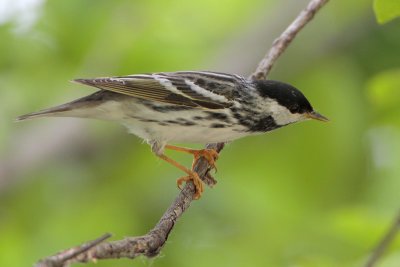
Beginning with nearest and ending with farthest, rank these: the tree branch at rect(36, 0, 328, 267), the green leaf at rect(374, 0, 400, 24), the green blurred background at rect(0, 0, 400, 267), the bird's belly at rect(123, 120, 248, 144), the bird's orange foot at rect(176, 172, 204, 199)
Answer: the tree branch at rect(36, 0, 328, 267), the green leaf at rect(374, 0, 400, 24), the bird's orange foot at rect(176, 172, 204, 199), the bird's belly at rect(123, 120, 248, 144), the green blurred background at rect(0, 0, 400, 267)

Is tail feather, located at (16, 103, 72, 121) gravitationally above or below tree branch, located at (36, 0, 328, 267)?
above

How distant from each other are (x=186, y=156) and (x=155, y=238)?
2935 mm

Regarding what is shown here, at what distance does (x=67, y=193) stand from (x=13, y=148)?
0.59 metres

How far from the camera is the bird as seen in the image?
435 cm

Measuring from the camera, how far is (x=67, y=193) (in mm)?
5848

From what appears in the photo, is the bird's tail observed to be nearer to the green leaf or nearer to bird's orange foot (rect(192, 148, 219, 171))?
bird's orange foot (rect(192, 148, 219, 171))

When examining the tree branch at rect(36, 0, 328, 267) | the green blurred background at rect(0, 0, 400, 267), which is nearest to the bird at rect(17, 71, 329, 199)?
the tree branch at rect(36, 0, 328, 267)

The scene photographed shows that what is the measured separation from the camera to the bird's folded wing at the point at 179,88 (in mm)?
4387

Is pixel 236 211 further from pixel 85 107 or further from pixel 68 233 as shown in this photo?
pixel 85 107

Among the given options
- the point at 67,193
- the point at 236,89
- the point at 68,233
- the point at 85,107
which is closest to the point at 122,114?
the point at 85,107

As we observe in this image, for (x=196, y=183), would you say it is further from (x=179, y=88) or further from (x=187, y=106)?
(x=179, y=88)

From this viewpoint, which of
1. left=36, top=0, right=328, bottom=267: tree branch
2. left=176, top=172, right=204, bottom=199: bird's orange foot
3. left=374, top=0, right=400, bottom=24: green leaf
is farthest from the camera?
left=176, top=172, right=204, bottom=199: bird's orange foot

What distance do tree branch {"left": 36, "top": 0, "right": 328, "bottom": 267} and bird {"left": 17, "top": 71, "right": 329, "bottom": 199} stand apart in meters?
0.14

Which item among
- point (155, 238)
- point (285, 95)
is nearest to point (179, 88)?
point (285, 95)
